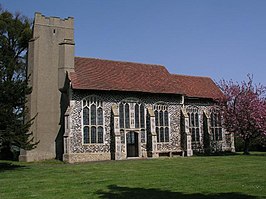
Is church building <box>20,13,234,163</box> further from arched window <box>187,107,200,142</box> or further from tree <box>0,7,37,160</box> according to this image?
tree <box>0,7,37,160</box>

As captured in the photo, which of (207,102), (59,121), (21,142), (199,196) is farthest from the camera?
(207,102)

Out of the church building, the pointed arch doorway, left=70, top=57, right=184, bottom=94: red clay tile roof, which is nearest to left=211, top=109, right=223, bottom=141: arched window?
→ the church building

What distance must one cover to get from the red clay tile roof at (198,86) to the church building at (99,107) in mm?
676

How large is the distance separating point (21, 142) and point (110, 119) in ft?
34.0

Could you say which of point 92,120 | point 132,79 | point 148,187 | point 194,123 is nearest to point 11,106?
point 92,120

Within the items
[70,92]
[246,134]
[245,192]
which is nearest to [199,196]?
[245,192]

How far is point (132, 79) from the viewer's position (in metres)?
31.5

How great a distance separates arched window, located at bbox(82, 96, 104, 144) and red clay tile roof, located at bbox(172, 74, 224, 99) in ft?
31.7

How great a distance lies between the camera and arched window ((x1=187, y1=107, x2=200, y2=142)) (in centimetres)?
3397

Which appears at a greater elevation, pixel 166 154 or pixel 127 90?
pixel 127 90

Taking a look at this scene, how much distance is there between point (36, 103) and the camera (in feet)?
96.5

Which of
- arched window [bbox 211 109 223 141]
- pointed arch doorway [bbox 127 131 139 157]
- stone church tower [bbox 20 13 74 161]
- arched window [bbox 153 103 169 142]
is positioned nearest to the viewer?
stone church tower [bbox 20 13 74 161]

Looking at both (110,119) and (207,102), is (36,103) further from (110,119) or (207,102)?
(207,102)

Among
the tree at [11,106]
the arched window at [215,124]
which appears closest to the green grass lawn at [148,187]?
the tree at [11,106]
